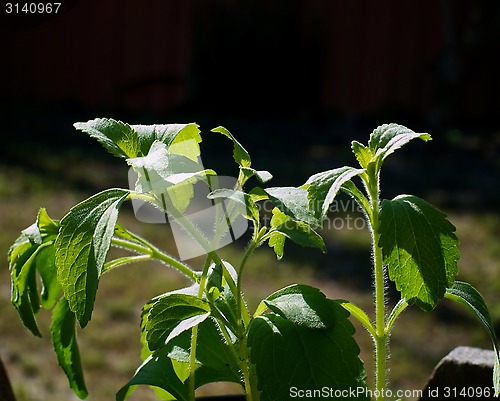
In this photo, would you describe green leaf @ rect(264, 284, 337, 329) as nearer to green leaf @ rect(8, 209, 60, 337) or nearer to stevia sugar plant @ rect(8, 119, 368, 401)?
stevia sugar plant @ rect(8, 119, 368, 401)

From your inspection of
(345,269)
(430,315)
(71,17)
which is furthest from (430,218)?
(71,17)

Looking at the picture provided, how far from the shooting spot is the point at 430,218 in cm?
65

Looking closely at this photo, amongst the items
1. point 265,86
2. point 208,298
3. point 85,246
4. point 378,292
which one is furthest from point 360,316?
point 265,86

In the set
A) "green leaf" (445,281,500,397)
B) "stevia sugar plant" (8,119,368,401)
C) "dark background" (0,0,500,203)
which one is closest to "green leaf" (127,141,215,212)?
"stevia sugar plant" (8,119,368,401)

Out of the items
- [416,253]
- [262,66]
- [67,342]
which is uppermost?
[262,66]

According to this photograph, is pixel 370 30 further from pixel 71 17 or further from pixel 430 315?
pixel 430 315

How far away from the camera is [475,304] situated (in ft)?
2.26

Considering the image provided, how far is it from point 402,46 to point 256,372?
6.71 meters

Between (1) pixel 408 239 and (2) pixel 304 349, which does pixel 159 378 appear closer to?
(2) pixel 304 349

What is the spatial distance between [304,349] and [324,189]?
125 millimetres

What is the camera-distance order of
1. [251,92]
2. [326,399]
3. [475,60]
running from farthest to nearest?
1. [251,92]
2. [475,60]
3. [326,399]

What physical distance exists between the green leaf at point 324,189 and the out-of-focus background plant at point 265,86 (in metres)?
3.35

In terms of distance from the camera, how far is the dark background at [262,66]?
20.9ft

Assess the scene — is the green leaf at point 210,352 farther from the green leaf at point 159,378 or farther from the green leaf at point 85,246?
the green leaf at point 85,246
